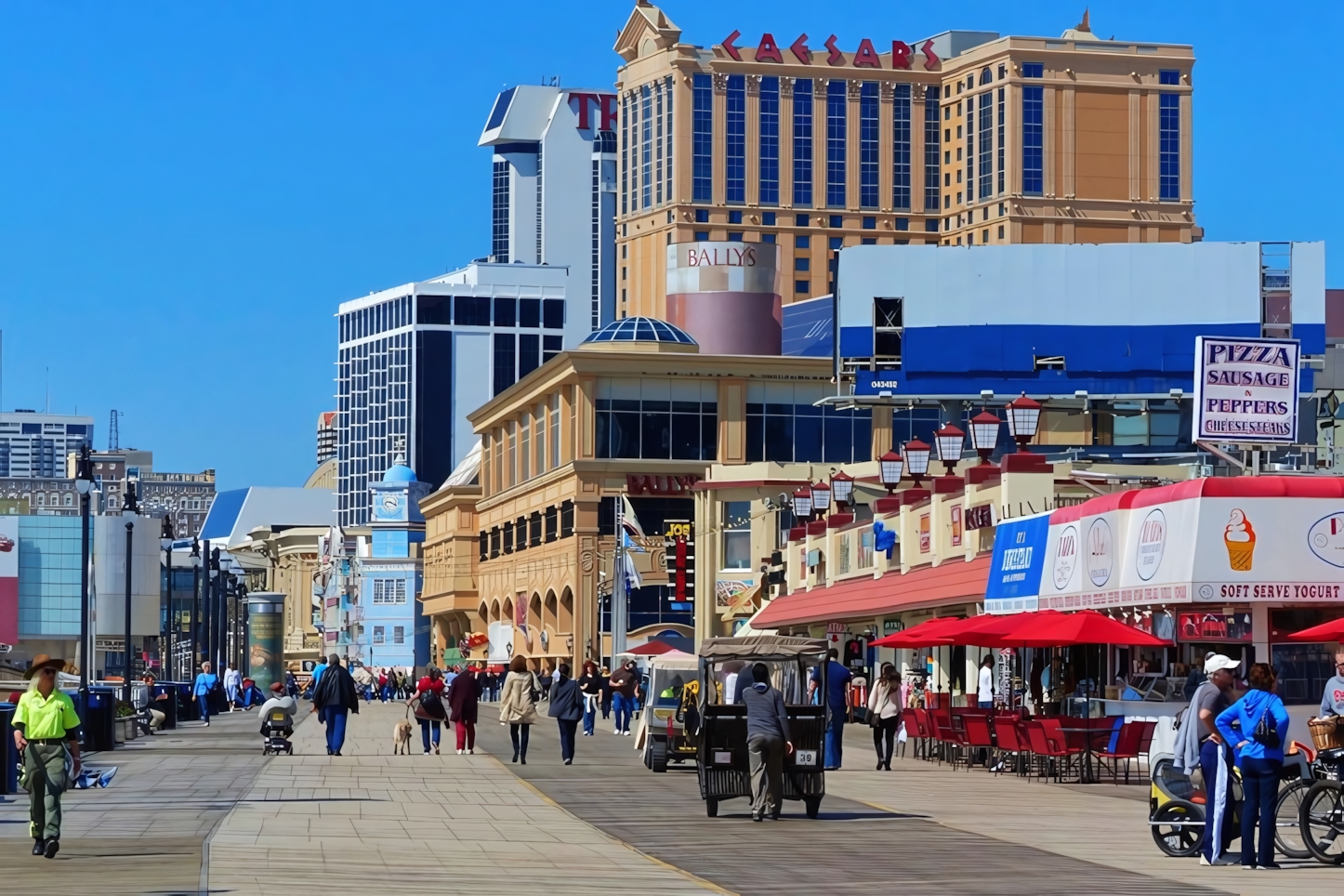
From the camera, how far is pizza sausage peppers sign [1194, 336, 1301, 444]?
35.6m

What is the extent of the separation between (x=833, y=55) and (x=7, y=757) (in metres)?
158

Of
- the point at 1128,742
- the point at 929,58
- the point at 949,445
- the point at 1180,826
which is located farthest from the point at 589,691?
the point at 929,58

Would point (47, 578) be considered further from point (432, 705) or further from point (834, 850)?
point (834, 850)

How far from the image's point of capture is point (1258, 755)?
1650 centimetres

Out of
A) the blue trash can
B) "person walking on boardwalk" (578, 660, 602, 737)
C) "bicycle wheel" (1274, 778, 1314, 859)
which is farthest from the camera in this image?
"person walking on boardwalk" (578, 660, 602, 737)

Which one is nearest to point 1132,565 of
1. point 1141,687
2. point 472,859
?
point 1141,687

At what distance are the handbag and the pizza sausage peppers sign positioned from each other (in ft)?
63.4

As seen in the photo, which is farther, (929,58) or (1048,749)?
(929,58)

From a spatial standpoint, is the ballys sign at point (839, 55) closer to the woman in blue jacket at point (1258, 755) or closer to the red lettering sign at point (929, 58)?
the red lettering sign at point (929, 58)

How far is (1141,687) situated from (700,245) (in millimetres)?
75668

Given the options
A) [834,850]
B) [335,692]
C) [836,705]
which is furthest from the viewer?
[335,692]

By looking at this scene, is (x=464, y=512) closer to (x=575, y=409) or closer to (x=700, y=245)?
(x=700, y=245)

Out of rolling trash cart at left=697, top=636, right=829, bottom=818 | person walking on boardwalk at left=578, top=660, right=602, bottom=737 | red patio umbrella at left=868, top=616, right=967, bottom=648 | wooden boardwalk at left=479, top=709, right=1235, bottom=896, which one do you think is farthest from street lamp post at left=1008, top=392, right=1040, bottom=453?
rolling trash cart at left=697, top=636, right=829, bottom=818

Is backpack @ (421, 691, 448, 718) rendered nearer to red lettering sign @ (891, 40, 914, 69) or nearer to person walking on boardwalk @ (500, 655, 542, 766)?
person walking on boardwalk @ (500, 655, 542, 766)
